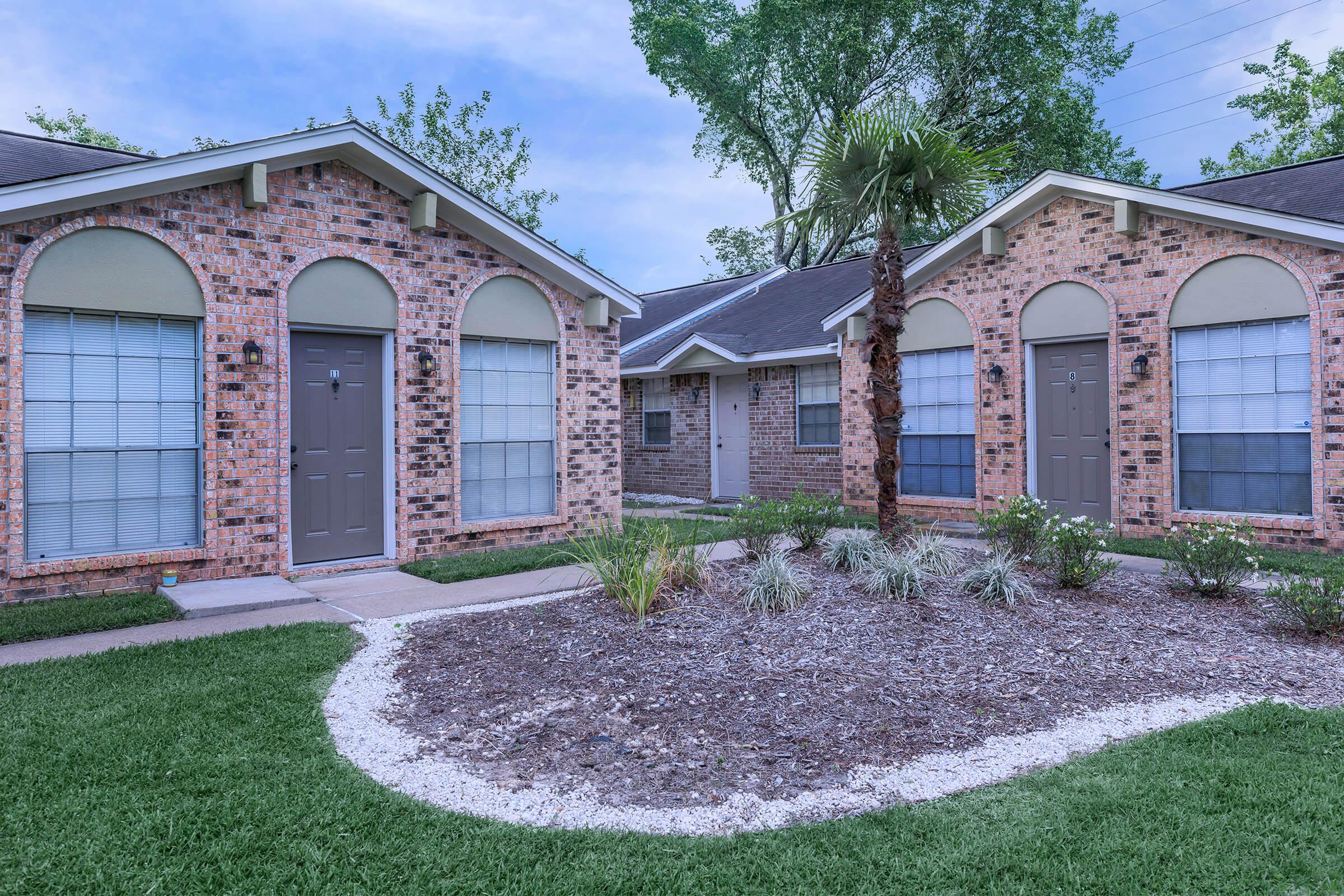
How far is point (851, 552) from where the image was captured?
6969mm

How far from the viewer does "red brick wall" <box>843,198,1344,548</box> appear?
838 centimetres

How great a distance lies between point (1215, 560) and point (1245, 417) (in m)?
3.40

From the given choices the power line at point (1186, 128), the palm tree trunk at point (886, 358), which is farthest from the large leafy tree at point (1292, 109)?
the palm tree trunk at point (886, 358)

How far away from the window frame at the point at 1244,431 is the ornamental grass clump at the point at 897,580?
4.49m

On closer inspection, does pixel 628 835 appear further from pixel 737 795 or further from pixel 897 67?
pixel 897 67

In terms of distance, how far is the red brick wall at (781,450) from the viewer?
1395 cm

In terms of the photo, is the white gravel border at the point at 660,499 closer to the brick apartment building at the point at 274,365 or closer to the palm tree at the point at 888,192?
the brick apartment building at the point at 274,365

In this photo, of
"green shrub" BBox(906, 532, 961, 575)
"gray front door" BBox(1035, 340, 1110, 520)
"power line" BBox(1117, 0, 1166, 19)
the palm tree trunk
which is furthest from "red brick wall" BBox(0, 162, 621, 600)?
"power line" BBox(1117, 0, 1166, 19)

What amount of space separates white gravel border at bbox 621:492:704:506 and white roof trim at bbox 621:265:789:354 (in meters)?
2.97

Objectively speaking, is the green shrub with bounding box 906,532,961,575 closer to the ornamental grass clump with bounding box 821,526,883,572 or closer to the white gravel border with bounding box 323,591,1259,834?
the ornamental grass clump with bounding box 821,526,883,572

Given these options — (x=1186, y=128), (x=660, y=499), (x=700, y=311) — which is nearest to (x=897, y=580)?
(x=660, y=499)

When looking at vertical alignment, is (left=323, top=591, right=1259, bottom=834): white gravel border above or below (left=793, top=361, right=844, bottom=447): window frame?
below

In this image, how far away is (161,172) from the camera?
6.98 m

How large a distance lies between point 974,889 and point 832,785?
88 cm
